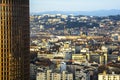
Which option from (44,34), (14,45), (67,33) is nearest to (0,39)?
(14,45)

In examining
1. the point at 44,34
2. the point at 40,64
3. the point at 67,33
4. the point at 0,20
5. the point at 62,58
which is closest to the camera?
the point at 0,20

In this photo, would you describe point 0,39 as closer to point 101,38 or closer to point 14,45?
point 14,45

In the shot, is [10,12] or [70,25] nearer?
[10,12]

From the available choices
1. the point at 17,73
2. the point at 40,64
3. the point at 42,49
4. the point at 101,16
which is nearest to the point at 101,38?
the point at 101,16

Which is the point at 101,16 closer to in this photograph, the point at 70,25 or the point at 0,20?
the point at 70,25

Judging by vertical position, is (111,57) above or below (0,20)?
below

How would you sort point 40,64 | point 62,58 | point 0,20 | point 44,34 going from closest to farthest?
point 0,20, point 40,64, point 62,58, point 44,34

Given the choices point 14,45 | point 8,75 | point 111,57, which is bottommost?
point 111,57
